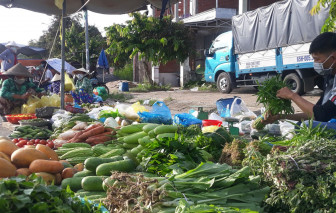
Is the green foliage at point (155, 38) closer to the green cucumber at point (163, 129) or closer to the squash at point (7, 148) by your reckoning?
the green cucumber at point (163, 129)

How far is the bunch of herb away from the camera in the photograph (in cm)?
372

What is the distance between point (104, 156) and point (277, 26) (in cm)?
1100

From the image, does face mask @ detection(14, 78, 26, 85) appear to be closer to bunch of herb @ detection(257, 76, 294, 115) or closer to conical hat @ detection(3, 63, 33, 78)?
conical hat @ detection(3, 63, 33, 78)

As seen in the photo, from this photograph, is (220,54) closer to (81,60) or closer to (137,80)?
(137,80)

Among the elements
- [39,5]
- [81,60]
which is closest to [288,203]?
[39,5]

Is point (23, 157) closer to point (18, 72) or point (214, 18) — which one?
point (18, 72)

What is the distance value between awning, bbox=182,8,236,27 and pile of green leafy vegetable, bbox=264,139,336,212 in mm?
17808

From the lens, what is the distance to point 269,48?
1316cm

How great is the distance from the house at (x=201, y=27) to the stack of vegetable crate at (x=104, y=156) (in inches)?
545

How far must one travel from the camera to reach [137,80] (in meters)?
27.3

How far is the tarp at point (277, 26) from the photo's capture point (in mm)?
11305

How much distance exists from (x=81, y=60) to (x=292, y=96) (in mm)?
29024

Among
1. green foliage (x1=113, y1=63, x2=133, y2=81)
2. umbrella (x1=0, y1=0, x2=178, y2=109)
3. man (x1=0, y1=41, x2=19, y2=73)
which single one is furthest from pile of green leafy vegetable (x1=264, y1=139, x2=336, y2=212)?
green foliage (x1=113, y1=63, x2=133, y2=81)

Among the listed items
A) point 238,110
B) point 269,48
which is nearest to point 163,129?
point 238,110
